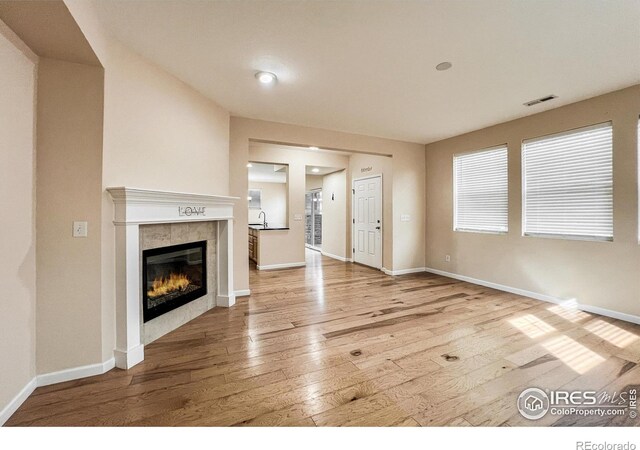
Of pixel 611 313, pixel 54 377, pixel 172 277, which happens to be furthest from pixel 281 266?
pixel 611 313

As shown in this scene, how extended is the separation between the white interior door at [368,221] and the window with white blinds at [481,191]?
58.7 inches

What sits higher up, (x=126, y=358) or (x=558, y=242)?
(x=558, y=242)

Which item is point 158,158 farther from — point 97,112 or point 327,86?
point 327,86

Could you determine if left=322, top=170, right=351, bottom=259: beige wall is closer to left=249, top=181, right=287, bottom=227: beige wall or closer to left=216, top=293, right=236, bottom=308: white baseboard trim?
left=249, top=181, right=287, bottom=227: beige wall

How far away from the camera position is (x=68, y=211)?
1920mm

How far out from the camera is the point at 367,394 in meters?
1.79

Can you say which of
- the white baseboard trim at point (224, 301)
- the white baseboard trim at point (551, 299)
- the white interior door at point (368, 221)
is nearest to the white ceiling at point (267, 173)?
the white interior door at point (368, 221)

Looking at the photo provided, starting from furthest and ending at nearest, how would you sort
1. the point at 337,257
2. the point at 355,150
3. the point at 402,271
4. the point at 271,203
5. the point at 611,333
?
the point at 271,203 < the point at 337,257 < the point at 402,271 < the point at 355,150 < the point at 611,333

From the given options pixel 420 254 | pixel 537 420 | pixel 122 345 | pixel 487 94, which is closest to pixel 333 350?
pixel 537 420

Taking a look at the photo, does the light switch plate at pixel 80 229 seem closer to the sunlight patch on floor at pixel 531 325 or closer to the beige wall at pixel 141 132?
the beige wall at pixel 141 132

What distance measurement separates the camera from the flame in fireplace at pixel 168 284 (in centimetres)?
265

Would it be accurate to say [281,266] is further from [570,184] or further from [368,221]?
[570,184]

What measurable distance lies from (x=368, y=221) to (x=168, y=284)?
431cm

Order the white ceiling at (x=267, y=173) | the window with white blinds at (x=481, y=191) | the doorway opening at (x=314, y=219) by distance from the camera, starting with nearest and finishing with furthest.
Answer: the window with white blinds at (x=481, y=191) → the white ceiling at (x=267, y=173) → the doorway opening at (x=314, y=219)
